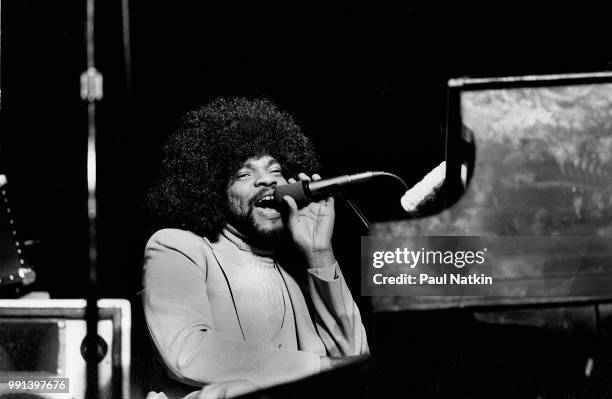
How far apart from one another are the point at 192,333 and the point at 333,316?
53cm

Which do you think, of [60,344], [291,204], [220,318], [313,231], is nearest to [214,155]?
[291,204]

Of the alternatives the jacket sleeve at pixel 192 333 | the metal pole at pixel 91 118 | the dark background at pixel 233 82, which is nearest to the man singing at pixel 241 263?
the jacket sleeve at pixel 192 333

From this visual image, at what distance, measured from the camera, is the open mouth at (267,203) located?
8.72 ft

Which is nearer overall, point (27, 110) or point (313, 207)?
point (313, 207)

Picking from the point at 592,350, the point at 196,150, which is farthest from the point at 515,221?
the point at 196,150

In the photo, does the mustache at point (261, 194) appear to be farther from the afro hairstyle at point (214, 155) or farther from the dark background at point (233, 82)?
the dark background at point (233, 82)

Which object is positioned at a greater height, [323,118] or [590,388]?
[323,118]

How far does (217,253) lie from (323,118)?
70cm

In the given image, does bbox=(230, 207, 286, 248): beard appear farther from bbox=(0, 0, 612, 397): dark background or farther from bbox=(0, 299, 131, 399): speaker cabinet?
bbox=(0, 299, 131, 399): speaker cabinet

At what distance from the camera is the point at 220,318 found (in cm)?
259

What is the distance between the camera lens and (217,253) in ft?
8.72

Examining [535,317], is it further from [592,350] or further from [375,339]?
[375,339]

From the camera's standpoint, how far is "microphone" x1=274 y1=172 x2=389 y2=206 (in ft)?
8.68

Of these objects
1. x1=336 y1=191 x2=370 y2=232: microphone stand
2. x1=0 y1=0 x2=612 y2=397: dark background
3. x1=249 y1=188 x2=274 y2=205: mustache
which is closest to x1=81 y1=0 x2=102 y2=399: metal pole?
x1=0 y1=0 x2=612 y2=397: dark background
